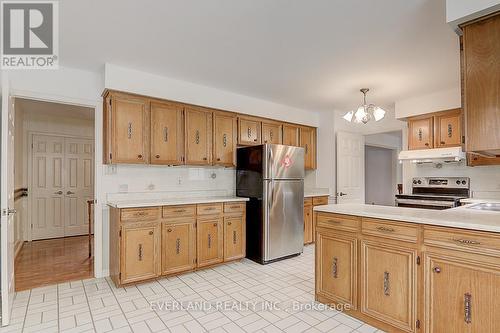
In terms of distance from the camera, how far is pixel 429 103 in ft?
14.3

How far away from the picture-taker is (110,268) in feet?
10.9

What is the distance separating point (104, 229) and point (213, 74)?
7.74ft

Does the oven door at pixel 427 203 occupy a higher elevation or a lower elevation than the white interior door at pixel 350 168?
lower

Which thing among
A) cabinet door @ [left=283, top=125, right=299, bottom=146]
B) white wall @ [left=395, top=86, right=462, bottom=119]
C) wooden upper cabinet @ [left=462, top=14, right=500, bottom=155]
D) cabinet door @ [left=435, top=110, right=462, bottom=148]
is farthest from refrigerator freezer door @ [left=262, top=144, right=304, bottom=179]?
wooden upper cabinet @ [left=462, top=14, right=500, bottom=155]

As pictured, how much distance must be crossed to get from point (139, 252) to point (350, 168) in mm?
4069

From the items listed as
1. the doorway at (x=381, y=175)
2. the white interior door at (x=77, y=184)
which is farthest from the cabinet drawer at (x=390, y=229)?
the doorway at (x=381, y=175)

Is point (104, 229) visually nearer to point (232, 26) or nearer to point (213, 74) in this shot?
point (213, 74)

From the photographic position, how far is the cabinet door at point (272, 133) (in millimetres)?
4668

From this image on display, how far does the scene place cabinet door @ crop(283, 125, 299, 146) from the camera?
497 cm

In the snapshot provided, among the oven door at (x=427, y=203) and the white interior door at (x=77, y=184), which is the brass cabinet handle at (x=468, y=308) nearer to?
the oven door at (x=427, y=203)

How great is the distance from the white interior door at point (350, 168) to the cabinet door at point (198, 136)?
259 centimetres

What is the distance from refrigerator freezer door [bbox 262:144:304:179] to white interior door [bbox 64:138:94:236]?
399 cm

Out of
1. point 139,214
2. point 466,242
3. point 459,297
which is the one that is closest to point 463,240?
point 466,242

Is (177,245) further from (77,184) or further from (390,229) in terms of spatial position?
(77,184)
